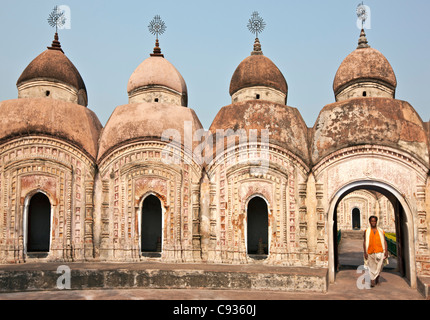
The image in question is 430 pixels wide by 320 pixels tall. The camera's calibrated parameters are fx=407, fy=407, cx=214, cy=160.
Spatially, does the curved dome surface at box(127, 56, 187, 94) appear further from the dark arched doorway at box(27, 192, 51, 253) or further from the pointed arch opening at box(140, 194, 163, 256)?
the dark arched doorway at box(27, 192, 51, 253)

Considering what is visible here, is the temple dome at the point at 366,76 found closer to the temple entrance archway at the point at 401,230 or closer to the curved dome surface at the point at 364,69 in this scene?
the curved dome surface at the point at 364,69

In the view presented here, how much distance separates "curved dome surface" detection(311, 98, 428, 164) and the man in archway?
7.07 feet

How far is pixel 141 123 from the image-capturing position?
12008 millimetres

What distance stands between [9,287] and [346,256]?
1196 centimetres

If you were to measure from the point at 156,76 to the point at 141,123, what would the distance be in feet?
7.12

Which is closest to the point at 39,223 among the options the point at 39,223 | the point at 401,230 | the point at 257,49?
the point at 39,223

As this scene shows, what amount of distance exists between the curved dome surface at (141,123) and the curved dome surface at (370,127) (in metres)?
3.85

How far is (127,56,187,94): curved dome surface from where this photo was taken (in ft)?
43.8

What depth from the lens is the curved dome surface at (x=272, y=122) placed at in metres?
11.0

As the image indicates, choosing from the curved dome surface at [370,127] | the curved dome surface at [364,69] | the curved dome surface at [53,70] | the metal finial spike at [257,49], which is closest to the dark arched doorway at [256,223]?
the curved dome surface at [370,127]

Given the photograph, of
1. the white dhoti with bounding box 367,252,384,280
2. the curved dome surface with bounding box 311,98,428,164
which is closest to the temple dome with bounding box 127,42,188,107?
the curved dome surface with bounding box 311,98,428,164

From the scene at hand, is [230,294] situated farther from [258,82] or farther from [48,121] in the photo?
[48,121]

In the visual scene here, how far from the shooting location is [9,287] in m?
9.22

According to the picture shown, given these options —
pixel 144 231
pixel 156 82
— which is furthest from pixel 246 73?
pixel 144 231
